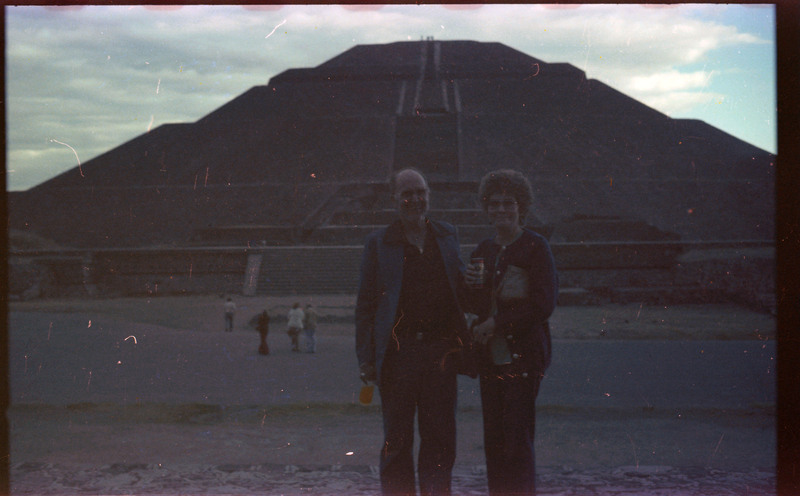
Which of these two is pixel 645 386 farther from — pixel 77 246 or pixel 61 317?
pixel 77 246

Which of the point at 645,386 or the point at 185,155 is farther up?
the point at 185,155

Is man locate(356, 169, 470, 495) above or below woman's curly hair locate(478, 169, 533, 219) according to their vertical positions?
below

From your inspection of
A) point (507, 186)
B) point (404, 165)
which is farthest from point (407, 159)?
point (507, 186)


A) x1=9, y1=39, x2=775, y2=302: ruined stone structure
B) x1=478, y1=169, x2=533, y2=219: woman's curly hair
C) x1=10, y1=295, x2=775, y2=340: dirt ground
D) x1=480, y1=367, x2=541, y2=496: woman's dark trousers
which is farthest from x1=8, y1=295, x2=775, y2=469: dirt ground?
x1=9, y1=39, x2=775, y2=302: ruined stone structure

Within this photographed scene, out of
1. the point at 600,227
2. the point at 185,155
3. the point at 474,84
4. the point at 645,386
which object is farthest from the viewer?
the point at 474,84

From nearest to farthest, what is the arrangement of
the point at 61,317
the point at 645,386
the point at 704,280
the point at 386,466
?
the point at 386,466 → the point at 645,386 → the point at 61,317 → the point at 704,280

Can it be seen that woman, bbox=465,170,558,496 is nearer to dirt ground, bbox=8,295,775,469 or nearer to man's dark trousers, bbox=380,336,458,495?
man's dark trousers, bbox=380,336,458,495

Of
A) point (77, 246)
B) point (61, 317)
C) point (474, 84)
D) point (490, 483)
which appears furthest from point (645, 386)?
point (474, 84)
